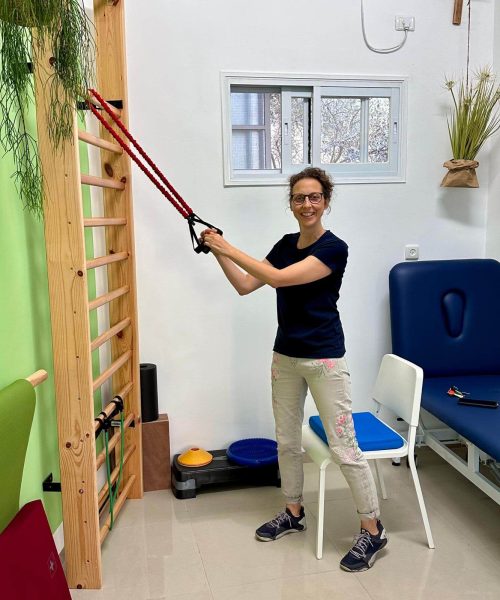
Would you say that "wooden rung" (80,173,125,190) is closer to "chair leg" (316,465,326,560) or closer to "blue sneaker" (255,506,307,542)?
"chair leg" (316,465,326,560)

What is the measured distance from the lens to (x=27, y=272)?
2.01 meters

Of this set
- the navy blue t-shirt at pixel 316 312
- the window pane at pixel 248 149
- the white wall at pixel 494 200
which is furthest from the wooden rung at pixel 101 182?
the white wall at pixel 494 200

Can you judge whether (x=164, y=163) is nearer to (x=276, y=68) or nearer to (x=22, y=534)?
(x=276, y=68)

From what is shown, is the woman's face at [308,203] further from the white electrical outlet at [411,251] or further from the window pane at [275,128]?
the white electrical outlet at [411,251]

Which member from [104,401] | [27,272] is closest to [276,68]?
[27,272]

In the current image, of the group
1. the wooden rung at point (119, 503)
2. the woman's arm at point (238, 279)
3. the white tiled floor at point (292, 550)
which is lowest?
the white tiled floor at point (292, 550)

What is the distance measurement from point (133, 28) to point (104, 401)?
1757 mm

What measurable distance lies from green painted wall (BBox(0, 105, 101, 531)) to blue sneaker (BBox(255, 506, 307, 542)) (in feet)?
2.71

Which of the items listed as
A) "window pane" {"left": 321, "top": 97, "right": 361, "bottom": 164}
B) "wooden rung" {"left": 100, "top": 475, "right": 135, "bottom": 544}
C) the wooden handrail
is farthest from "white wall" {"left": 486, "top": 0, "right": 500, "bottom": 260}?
the wooden handrail

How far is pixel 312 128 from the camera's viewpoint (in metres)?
3.02

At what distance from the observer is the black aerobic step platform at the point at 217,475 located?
2.78 metres

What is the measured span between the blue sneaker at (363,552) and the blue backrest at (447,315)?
102 cm

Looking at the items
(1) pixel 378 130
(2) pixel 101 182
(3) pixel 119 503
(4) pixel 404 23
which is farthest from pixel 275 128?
(3) pixel 119 503

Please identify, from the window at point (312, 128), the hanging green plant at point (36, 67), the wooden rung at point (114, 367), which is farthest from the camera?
the window at point (312, 128)
